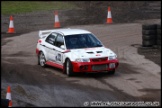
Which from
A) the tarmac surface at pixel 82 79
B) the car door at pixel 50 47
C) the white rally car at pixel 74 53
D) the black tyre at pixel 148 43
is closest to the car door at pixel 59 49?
the white rally car at pixel 74 53

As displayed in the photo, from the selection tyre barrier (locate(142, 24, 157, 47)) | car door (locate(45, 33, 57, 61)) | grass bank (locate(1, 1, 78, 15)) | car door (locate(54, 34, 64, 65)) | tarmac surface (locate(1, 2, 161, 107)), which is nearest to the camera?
tarmac surface (locate(1, 2, 161, 107))

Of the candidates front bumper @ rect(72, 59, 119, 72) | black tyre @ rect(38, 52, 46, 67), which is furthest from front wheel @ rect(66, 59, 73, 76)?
black tyre @ rect(38, 52, 46, 67)

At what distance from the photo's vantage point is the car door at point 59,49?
1823 cm

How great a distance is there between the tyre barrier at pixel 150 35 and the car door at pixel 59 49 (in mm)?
4283

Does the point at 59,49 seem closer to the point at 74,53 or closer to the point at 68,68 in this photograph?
the point at 74,53

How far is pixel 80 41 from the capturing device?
1848 centimetres

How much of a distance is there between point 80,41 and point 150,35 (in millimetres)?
4134

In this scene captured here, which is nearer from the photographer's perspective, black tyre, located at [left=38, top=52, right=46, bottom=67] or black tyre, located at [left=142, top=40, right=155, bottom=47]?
black tyre, located at [left=38, top=52, right=46, bottom=67]

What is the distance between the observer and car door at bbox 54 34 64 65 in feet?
59.8

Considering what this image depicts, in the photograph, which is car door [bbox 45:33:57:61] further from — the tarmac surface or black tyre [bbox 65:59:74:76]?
black tyre [bbox 65:59:74:76]

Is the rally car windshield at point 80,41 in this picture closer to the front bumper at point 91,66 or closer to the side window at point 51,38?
the side window at point 51,38

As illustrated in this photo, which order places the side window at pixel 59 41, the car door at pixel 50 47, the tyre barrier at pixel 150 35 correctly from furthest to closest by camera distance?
the tyre barrier at pixel 150 35, the car door at pixel 50 47, the side window at pixel 59 41

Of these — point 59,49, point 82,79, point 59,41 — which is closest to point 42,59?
point 59,41

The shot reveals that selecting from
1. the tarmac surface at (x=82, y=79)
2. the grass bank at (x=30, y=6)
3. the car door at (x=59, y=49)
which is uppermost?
the grass bank at (x=30, y=6)
